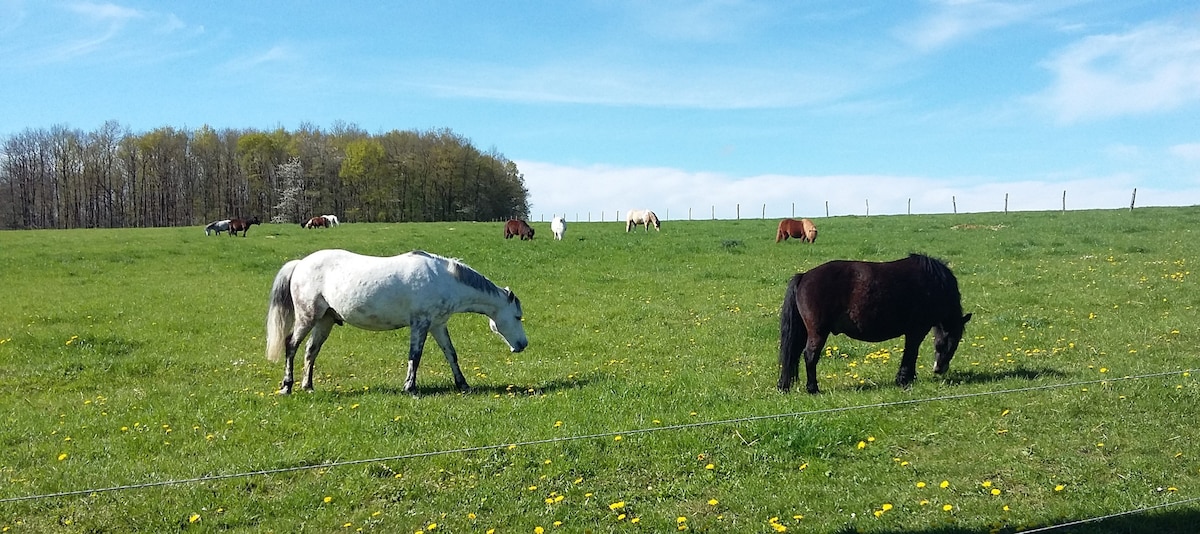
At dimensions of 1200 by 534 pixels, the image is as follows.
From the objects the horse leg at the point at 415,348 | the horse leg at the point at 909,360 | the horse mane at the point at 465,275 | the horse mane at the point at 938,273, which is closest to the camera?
the horse leg at the point at 909,360

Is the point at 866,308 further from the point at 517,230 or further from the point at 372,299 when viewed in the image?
the point at 517,230

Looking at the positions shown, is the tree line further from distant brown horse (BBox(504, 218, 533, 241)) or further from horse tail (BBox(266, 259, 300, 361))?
horse tail (BBox(266, 259, 300, 361))

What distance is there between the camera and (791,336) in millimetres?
9047

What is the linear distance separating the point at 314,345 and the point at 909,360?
7.58 meters

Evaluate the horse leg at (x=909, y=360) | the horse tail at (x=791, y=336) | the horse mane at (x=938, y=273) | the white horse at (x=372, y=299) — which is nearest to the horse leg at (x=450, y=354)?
the white horse at (x=372, y=299)

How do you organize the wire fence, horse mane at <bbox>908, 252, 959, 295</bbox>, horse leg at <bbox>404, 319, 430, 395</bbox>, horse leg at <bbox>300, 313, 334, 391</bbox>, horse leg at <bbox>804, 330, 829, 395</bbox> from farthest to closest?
horse leg at <bbox>300, 313, 334, 391</bbox> < horse leg at <bbox>404, 319, 430, 395</bbox> < horse mane at <bbox>908, 252, 959, 295</bbox> < horse leg at <bbox>804, 330, 829, 395</bbox> < the wire fence

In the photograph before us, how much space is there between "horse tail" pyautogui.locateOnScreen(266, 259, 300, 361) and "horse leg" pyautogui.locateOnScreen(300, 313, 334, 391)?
37cm

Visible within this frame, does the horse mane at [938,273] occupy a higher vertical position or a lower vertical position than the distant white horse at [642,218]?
lower

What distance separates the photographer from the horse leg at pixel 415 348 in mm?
9844

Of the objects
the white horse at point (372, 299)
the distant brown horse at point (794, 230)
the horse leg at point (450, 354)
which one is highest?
the distant brown horse at point (794, 230)

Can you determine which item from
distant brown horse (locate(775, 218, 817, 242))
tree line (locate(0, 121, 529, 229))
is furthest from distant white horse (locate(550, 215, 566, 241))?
tree line (locate(0, 121, 529, 229))

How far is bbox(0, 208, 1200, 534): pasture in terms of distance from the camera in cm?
581

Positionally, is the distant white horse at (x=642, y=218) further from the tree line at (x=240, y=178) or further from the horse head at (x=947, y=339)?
the tree line at (x=240, y=178)

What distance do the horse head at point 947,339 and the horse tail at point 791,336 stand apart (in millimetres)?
1747
